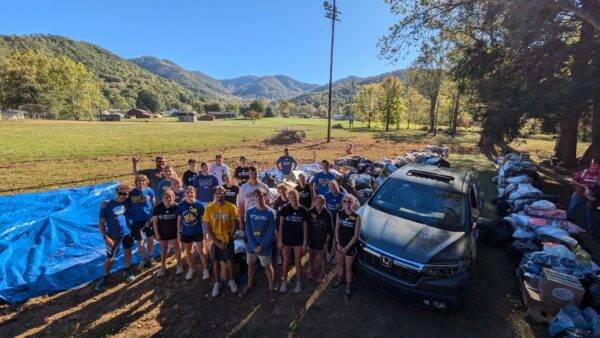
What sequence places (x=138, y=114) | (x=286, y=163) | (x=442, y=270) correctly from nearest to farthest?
(x=442, y=270), (x=286, y=163), (x=138, y=114)

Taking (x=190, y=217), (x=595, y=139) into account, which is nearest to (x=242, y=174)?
(x=190, y=217)

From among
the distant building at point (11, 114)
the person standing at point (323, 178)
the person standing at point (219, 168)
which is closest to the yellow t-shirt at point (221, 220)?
the person standing at point (323, 178)

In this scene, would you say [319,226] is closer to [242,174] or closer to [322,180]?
[322,180]

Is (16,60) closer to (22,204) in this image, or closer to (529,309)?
(22,204)

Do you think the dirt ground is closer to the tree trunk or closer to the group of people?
the group of people

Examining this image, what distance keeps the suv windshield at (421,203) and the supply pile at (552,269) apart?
1.48 meters

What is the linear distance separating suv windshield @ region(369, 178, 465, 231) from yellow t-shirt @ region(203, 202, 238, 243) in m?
2.74

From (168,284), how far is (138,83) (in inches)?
7648

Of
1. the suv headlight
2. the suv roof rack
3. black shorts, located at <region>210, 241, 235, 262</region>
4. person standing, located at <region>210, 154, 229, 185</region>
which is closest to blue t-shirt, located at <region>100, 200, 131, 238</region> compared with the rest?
black shorts, located at <region>210, 241, 235, 262</region>

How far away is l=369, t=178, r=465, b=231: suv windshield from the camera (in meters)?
5.15

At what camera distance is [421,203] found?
5602 mm

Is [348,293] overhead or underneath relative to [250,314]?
overhead

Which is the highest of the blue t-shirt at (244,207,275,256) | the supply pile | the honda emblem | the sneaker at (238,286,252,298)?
the blue t-shirt at (244,207,275,256)

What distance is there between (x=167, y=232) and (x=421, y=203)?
4.84 metres
